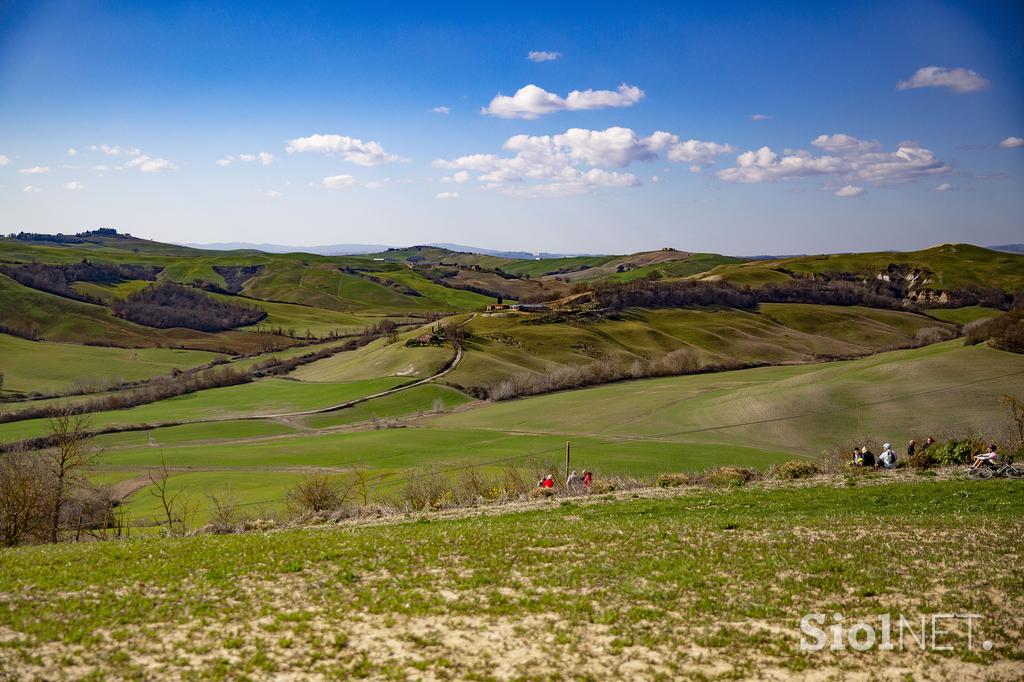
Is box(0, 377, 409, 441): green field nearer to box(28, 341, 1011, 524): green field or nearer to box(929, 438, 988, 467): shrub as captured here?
box(28, 341, 1011, 524): green field

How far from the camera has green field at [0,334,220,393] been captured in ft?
363

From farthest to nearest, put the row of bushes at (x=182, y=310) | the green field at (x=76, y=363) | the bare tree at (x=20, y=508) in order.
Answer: the row of bushes at (x=182, y=310) → the green field at (x=76, y=363) → the bare tree at (x=20, y=508)

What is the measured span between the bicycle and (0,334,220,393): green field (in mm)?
119203

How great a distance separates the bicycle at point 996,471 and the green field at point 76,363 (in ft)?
391

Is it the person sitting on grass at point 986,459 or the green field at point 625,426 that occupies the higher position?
the person sitting on grass at point 986,459

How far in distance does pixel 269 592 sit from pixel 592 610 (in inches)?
289

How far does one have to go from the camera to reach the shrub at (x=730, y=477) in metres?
30.2

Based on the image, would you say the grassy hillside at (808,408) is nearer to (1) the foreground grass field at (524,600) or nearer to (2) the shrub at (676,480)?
(2) the shrub at (676,480)

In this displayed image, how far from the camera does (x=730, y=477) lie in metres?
30.9

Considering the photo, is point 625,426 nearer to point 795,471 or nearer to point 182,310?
point 795,471

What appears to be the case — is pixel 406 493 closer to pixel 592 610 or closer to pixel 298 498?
pixel 298 498

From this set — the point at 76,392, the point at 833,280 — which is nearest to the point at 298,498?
the point at 76,392

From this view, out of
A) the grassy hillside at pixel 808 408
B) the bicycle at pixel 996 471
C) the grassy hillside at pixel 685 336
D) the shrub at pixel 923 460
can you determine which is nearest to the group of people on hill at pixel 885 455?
the shrub at pixel 923 460

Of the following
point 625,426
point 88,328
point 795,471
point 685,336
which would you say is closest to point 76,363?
point 88,328
